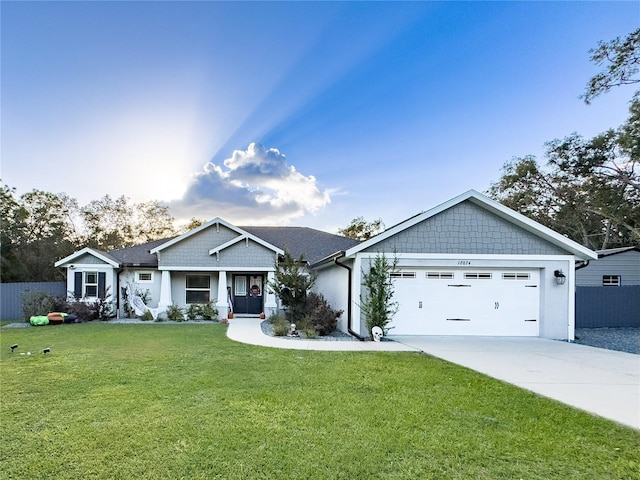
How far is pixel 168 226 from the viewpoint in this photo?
36781 mm

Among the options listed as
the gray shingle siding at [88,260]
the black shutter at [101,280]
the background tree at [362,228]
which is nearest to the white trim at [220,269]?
the black shutter at [101,280]

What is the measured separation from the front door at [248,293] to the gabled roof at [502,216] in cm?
832

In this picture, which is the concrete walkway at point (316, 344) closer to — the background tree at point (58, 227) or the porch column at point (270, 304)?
the porch column at point (270, 304)

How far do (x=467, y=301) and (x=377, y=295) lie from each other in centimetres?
329

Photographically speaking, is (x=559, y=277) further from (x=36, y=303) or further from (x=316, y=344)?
(x=36, y=303)

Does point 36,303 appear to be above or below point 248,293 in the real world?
below

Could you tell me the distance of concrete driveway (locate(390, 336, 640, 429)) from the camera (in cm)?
540

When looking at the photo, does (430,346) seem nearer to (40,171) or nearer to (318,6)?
(318,6)

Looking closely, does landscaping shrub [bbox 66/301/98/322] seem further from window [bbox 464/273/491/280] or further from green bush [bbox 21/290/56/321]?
window [bbox 464/273/491/280]

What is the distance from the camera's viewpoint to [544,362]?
7.99 meters

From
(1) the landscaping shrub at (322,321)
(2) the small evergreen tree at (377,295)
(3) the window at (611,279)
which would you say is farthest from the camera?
(3) the window at (611,279)

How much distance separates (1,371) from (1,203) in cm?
2677

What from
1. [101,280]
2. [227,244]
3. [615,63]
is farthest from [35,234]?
[615,63]

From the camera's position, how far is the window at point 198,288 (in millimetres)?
17984
